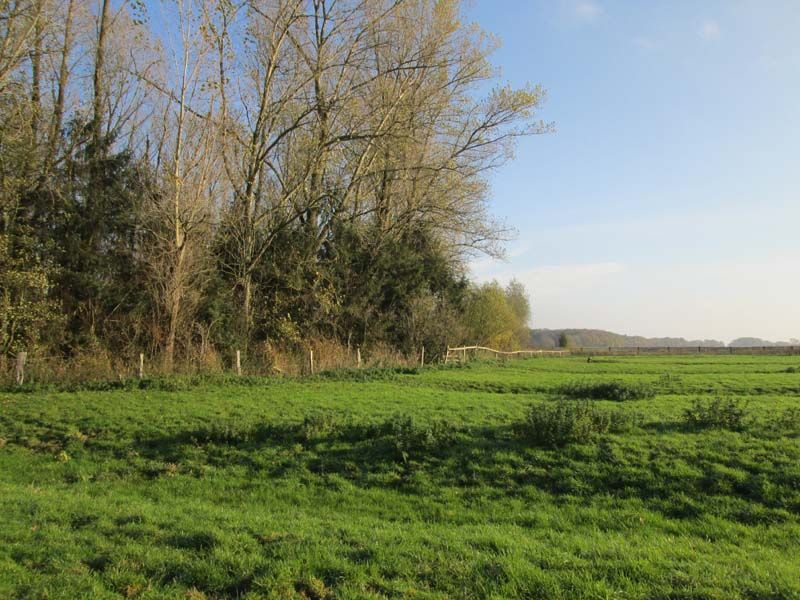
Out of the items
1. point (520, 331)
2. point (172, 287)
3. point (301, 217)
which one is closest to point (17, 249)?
point (172, 287)

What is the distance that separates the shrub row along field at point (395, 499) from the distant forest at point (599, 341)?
72.8 metres

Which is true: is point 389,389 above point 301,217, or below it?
below

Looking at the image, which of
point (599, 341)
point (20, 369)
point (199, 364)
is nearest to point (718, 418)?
point (199, 364)

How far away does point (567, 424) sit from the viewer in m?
10.2

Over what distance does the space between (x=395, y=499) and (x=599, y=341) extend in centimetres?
12891

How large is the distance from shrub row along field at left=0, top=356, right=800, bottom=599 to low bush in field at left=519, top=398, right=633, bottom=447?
37 millimetres

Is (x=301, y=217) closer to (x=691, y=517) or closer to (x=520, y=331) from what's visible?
(x=691, y=517)

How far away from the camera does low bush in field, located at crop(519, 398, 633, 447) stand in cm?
1012

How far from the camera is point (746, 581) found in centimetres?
501

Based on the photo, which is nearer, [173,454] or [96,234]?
[173,454]

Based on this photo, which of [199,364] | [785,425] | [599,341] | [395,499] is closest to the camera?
[395,499]

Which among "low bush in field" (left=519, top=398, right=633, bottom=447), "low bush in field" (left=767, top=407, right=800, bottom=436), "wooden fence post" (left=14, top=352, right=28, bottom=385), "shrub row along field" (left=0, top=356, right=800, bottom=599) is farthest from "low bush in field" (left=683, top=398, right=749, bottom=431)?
"wooden fence post" (left=14, top=352, right=28, bottom=385)

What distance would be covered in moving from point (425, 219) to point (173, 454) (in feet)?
81.9

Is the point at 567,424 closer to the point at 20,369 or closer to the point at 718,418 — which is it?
the point at 718,418
